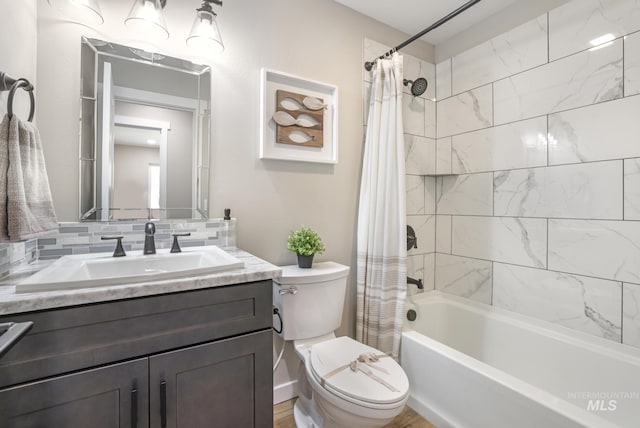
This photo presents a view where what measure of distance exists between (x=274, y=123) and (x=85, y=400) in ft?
4.81

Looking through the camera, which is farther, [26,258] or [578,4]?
[578,4]

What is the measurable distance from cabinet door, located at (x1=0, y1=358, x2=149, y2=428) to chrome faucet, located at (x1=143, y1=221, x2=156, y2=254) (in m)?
0.54

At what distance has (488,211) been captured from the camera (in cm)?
209

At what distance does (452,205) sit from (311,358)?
162cm

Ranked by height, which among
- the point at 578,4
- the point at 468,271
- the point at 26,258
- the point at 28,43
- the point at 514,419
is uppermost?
the point at 578,4

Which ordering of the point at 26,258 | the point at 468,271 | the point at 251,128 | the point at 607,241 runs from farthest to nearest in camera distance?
1. the point at 468,271
2. the point at 251,128
3. the point at 607,241
4. the point at 26,258

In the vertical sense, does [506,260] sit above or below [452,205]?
below

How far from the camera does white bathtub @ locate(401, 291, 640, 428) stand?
123 cm

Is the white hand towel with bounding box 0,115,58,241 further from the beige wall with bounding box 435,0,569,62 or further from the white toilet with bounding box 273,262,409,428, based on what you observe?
the beige wall with bounding box 435,0,569,62

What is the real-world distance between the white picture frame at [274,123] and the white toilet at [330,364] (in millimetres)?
682

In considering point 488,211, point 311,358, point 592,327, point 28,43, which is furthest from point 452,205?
point 28,43

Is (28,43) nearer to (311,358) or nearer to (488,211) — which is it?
(311,358)

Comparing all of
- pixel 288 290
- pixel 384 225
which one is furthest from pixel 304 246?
pixel 384 225

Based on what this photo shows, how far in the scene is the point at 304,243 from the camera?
1679 mm
